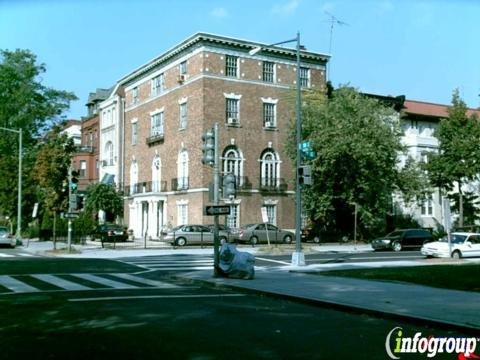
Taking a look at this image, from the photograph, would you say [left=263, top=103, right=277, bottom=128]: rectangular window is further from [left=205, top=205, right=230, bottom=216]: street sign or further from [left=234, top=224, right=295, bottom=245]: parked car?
[left=205, top=205, right=230, bottom=216]: street sign

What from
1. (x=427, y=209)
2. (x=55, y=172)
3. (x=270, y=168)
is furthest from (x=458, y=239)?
(x=55, y=172)

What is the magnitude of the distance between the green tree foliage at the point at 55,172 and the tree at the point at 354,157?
1748cm

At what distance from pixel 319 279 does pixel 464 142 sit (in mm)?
33092

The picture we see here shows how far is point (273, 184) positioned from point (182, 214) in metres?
7.64

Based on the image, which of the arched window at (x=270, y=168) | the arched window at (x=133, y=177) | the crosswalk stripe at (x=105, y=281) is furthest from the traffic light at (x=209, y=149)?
the arched window at (x=133, y=177)

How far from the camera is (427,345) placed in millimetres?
8211

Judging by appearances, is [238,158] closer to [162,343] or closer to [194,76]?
[194,76]

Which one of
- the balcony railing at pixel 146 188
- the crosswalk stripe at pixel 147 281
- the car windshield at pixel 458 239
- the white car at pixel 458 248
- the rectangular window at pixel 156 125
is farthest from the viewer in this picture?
→ the rectangular window at pixel 156 125

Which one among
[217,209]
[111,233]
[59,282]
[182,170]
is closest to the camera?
[59,282]

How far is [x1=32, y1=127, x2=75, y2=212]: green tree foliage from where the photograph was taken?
39531mm

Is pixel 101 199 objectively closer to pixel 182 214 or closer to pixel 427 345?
pixel 182 214

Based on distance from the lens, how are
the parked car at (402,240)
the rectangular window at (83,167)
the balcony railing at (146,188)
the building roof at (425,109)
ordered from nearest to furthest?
the parked car at (402,240) < the balcony railing at (146,188) < the building roof at (425,109) < the rectangular window at (83,167)

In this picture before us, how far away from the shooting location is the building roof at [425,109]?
58.6 m

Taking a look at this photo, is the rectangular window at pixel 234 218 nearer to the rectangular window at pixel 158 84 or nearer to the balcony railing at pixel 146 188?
the balcony railing at pixel 146 188
